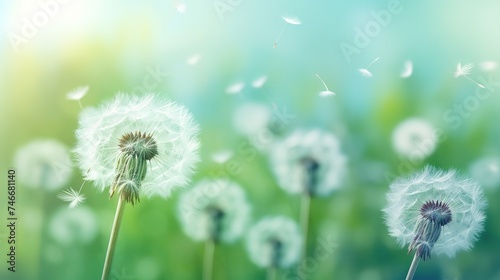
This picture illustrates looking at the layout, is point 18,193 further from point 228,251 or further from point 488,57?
point 488,57

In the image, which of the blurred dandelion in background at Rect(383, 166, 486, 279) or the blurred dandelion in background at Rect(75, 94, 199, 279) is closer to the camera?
the blurred dandelion in background at Rect(75, 94, 199, 279)

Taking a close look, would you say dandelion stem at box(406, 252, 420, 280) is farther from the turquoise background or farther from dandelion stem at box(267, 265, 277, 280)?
dandelion stem at box(267, 265, 277, 280)

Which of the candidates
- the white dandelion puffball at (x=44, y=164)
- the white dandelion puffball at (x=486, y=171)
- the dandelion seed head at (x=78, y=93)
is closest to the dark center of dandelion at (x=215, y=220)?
the white dandelion puffball at (x=44, y=164)

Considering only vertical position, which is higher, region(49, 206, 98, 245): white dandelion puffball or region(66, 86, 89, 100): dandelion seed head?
region(66, 86, 89, 100): dandelion seed head

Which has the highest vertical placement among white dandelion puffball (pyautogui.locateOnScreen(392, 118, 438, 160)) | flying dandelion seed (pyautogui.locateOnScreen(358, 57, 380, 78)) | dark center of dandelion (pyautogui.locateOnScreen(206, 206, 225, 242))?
Result: flying dandelion seed (pyautogui.locateOnScreen(358, 57, 380, 78))

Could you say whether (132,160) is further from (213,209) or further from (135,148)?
(213,209)

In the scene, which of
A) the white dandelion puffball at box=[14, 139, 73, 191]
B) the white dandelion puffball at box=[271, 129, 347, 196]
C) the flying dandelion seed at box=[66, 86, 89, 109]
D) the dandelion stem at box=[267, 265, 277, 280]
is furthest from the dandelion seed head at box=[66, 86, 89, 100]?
the dandelion stem at box=[267, 265, 277, 280]

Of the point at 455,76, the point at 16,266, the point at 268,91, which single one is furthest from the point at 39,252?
the point at 455,76

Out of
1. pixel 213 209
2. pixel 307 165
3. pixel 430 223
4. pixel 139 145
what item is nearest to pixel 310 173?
pixel 307 165
